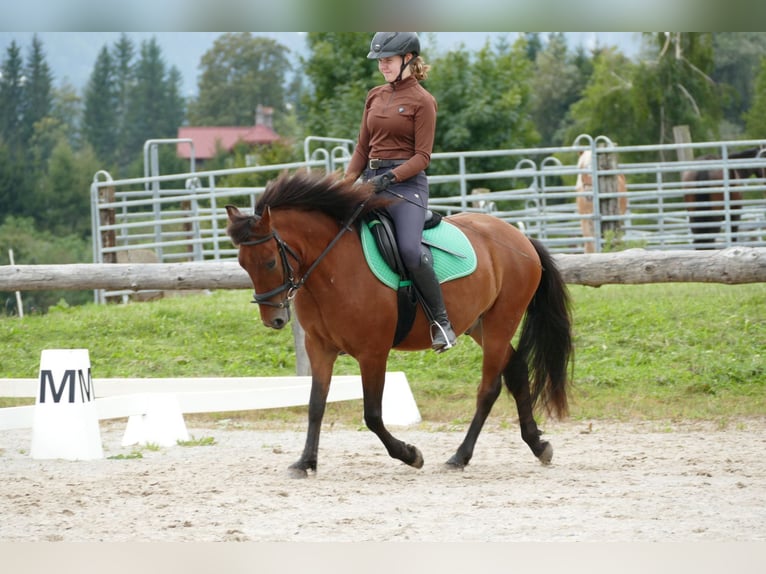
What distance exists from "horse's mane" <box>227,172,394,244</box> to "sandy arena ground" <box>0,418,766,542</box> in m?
1.43

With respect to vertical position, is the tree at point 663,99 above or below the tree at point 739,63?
below

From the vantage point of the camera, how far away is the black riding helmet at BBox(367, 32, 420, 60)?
5113 millimetres

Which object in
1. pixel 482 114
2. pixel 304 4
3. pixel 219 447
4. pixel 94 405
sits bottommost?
pixel 219 447

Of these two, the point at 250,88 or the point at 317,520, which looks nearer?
the point at 317,520

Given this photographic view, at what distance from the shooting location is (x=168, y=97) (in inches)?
3593

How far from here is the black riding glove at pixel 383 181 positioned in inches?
209

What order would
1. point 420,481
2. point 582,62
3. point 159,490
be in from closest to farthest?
point 159,490
point 420,481
point 582,62

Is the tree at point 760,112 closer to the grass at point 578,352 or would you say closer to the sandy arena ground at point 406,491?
the grass at point 578,352

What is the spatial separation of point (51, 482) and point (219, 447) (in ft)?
4.97

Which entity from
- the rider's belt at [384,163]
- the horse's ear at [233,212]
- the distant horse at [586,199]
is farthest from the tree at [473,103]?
the horse's ear at [233,212]

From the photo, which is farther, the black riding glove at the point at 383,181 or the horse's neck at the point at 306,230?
the black riding glove at the point at 383,181

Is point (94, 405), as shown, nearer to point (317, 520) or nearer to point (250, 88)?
point (317, 520)

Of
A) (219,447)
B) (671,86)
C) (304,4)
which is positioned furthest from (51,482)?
(671,86)

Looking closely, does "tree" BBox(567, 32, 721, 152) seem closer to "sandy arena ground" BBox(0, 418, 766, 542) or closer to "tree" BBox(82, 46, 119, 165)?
"sandy arena ground" BBox(0, 418, 766, 542)
